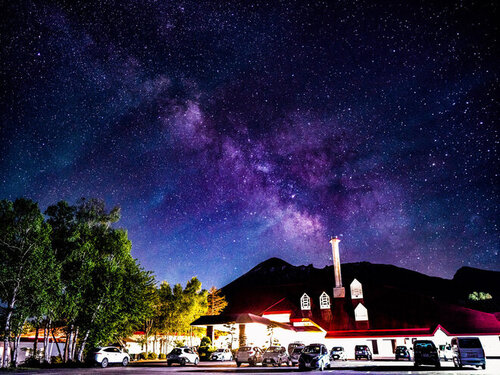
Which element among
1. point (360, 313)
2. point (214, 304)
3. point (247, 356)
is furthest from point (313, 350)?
point (214, 304)

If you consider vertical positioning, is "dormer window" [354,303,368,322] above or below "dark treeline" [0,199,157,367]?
below

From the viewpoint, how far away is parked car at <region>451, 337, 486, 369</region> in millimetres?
25000

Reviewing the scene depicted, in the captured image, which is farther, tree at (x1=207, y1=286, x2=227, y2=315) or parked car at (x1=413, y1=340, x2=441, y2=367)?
tree at (x1=207, y1=286, x2=227, y2=315)

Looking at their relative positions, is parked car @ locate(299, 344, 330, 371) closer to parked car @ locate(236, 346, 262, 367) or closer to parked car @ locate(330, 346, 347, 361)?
parked car @ locate(236, 346, 262, 367)

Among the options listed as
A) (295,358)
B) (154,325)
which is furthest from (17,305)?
(154,325)

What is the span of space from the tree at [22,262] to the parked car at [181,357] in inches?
492

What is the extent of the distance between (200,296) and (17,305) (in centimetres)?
3270

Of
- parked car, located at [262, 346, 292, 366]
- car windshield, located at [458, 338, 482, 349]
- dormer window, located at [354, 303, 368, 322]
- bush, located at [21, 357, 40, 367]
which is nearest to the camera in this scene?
car windshield, located at [458, 338, 482, 349]

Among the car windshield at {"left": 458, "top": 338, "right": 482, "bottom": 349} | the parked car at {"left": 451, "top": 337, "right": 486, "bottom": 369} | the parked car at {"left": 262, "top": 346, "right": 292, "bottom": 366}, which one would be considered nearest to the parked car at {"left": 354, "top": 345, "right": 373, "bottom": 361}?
the parked car at {"left": 262, "top": 346, "right": 292, "bottom": 366}

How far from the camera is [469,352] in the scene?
25391 mm

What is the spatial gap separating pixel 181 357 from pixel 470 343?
79.0 ft

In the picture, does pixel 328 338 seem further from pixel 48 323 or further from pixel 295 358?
pixel 48 323

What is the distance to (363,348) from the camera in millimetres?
42250

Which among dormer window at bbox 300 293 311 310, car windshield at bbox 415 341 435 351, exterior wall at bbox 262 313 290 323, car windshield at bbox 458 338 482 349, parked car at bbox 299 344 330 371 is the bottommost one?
parked car at bbox 299 344 330 371
